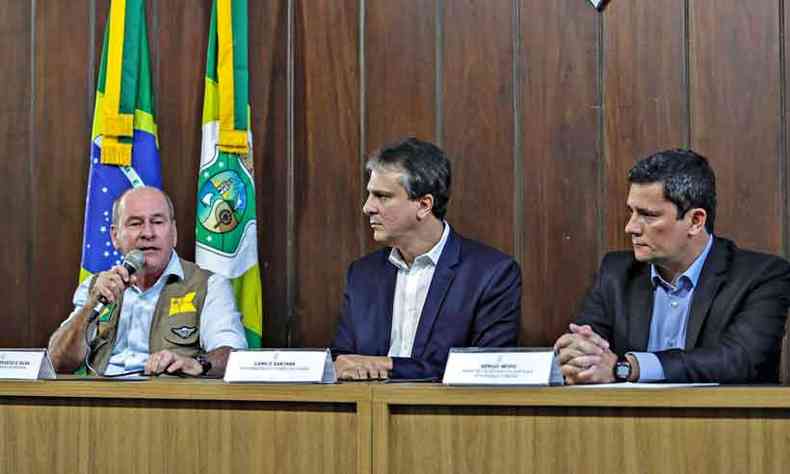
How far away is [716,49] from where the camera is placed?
332 centimetres

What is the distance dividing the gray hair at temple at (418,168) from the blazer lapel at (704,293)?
2.47ft

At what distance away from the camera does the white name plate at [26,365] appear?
233cm

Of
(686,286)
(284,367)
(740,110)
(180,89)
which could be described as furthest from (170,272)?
(740,110)

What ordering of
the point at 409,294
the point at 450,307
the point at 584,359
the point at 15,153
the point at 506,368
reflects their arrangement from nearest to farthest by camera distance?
the point at 506,368
the point at 584,359
the point at 450,307
the point at 409,294
the point at 15,153

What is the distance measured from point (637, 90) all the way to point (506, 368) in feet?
5.32

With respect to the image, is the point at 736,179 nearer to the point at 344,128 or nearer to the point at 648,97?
the point at 648,97

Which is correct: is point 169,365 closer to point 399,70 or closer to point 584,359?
point 584,359

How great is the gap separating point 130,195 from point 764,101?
1848 mm

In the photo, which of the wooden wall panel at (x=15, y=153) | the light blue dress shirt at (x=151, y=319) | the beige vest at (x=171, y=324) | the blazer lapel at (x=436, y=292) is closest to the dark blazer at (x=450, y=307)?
the blazer lapel at (x=436, y=292)

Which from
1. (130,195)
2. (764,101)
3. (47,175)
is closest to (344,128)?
(130,195)

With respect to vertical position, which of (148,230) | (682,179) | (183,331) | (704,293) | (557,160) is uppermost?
(557,160)

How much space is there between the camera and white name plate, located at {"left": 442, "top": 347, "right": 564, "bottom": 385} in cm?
199

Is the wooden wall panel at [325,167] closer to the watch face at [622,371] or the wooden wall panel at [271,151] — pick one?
the wooden wall panel at [271,151]

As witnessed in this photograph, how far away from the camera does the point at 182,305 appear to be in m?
3.16
